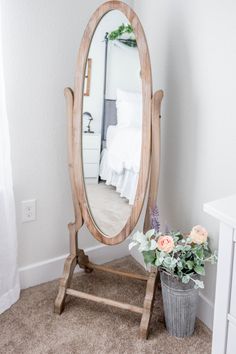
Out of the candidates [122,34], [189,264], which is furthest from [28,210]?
[122,34]

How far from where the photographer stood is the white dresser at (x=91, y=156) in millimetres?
1646

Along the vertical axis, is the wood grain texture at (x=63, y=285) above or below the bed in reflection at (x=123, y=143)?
below

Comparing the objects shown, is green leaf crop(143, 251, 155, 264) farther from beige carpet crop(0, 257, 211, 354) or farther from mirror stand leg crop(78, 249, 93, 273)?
mirror stand leg crop(78, 249, 93, 273)

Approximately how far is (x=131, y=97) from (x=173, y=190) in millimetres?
542

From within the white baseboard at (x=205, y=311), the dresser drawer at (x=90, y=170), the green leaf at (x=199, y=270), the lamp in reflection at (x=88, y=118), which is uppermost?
the lamp in reflection at (x=88, y=118)

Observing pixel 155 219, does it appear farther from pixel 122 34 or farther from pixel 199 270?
pixel 122 34

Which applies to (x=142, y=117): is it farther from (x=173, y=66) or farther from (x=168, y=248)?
(x=168, y=248)

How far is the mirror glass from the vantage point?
1538 mm

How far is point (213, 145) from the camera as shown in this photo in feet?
4.82

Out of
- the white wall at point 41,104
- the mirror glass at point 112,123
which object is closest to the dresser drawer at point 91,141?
the mirror glass at point 112,123

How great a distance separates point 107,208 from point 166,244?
0.40 metres

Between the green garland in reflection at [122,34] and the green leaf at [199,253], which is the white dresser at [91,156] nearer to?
the green garland in reflection at [122,34]

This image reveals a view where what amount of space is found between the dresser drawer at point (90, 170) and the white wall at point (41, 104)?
256 millimetres

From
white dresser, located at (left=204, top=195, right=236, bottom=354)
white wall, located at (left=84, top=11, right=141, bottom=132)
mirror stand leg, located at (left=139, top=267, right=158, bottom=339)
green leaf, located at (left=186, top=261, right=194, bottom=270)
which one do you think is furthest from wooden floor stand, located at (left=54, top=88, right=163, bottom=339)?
white dresser, located at (left=204, top=195, right=236, bottom=354)
